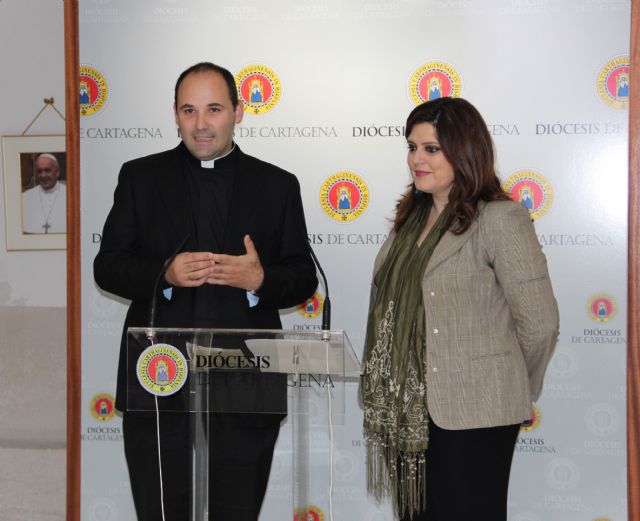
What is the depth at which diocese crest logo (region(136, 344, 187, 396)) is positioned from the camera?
2154 millimetres

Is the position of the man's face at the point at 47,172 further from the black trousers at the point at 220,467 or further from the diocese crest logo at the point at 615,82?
the diocese crest logo at the point at 615,82

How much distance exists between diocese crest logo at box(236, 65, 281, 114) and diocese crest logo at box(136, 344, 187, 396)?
189 centimetres

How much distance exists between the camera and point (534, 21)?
11.9 feet

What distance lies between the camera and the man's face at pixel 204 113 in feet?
9.97

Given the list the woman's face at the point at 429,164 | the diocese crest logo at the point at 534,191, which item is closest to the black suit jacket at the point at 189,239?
the woman's face at the point at 429,164

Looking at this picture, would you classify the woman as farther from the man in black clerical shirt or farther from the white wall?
the white wall

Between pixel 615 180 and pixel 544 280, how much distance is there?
1.42m

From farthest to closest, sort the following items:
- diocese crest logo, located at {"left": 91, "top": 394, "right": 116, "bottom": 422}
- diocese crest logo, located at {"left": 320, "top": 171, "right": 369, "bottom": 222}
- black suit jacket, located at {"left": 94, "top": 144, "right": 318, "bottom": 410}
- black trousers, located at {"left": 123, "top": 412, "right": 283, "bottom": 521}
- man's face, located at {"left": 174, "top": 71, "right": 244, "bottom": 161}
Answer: diocese crest logo, located at {"left": 91, "top": 394, "right": 116, "bottom": 422} < diocese crest logo, located at {"left": 320, "top": 171, "right": 369, "bottom": 222} < man's face, located at {"left": 174, "top": 71, "right": 244, "bottom": 161} < black suit jacket, located at {"left": 94, "top": 144, "right": 318, "bottom": 410} < black trousers, located at {"left": 123, "top": 412, "right": 283, "bottom": 521}

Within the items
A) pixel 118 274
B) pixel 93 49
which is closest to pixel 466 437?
pixel 118 274

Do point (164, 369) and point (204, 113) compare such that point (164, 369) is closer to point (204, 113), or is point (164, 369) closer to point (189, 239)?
point (189, 239)

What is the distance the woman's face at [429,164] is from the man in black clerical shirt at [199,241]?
2.07 feet

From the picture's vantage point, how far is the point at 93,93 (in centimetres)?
382

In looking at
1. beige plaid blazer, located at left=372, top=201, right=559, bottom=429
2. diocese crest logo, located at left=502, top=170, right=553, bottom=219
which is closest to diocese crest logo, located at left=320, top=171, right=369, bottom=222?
diocese crest logo, located at left=502, top=170, right=553, bottom=219

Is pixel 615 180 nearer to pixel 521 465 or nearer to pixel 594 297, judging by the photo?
pixel 594 297
